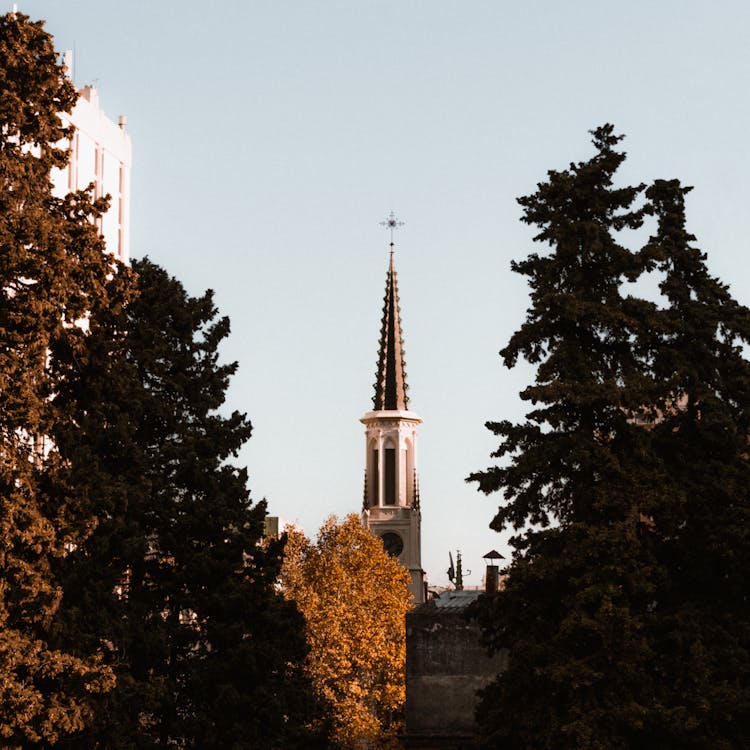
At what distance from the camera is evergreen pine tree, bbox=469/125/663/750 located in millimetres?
27250

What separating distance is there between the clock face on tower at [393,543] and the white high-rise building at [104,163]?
145 ft

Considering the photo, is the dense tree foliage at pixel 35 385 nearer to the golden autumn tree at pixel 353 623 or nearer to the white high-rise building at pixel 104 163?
the golden autumn tree at pixel 353 623

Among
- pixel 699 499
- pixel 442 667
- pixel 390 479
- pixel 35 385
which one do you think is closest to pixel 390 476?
pixel 390 479

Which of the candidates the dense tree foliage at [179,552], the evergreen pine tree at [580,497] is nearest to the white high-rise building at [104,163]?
the dense tree foliage at [179,552]

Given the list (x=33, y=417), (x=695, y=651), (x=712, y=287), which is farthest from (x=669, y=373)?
(x=33, y=417)

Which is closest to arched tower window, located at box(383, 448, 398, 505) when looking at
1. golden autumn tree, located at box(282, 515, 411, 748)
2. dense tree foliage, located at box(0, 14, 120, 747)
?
golden autumn tree, located at box(282, 515, 411, 748)

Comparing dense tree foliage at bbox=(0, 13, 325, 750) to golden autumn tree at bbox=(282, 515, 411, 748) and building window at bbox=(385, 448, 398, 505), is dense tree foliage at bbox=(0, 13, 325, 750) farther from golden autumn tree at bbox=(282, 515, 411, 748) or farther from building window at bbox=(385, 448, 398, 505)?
building window at bbox=(385, 448, 398, 505)

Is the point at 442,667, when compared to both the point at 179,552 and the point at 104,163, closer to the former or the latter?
the point at 179,552

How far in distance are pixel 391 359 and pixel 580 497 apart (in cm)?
11478

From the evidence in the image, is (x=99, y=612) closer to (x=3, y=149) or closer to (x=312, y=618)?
(x=3, y=149)

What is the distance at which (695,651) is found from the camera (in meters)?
27.4

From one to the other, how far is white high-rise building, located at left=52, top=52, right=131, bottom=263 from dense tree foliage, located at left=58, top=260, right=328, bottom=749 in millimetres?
62521

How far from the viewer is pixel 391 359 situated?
14338cm

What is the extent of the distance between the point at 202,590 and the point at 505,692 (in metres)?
6.28
